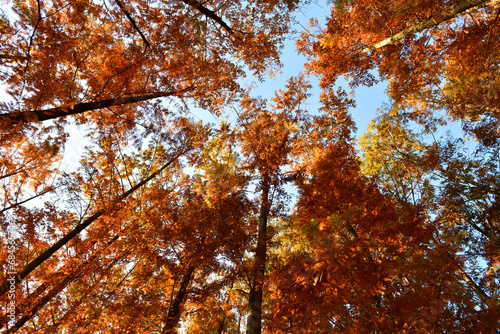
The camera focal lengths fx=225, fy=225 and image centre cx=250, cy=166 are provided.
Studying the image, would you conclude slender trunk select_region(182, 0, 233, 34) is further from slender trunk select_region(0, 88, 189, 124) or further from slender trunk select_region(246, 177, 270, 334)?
slender trunk select_region(246, 177, 270, 334)

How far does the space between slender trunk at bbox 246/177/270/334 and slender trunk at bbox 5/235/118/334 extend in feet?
16.9

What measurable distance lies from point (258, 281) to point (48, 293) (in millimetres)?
5771

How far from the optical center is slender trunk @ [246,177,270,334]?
5.01 metres

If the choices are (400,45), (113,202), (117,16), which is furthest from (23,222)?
(400,45)

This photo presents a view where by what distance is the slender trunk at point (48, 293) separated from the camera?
210 inches

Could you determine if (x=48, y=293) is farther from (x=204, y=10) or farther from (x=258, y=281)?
(x=204, y=10)

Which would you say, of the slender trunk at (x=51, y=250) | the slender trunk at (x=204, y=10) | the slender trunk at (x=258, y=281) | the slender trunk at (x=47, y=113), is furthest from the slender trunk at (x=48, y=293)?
the slender trunk at (x=204, y=10)

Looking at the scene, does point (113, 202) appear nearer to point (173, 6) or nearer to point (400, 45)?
point (173, 6)

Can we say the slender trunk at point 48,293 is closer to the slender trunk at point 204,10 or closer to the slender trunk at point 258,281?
the slender trunk at point 258,281

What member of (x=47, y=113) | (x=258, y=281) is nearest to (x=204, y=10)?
(x=47, y=113)

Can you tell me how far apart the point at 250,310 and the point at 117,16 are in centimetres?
739

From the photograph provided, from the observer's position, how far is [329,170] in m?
6.52

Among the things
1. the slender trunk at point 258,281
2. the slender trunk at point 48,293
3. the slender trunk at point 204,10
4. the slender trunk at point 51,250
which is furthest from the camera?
the slender trunk at point 51,250

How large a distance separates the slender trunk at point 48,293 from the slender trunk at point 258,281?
16.9 feet
